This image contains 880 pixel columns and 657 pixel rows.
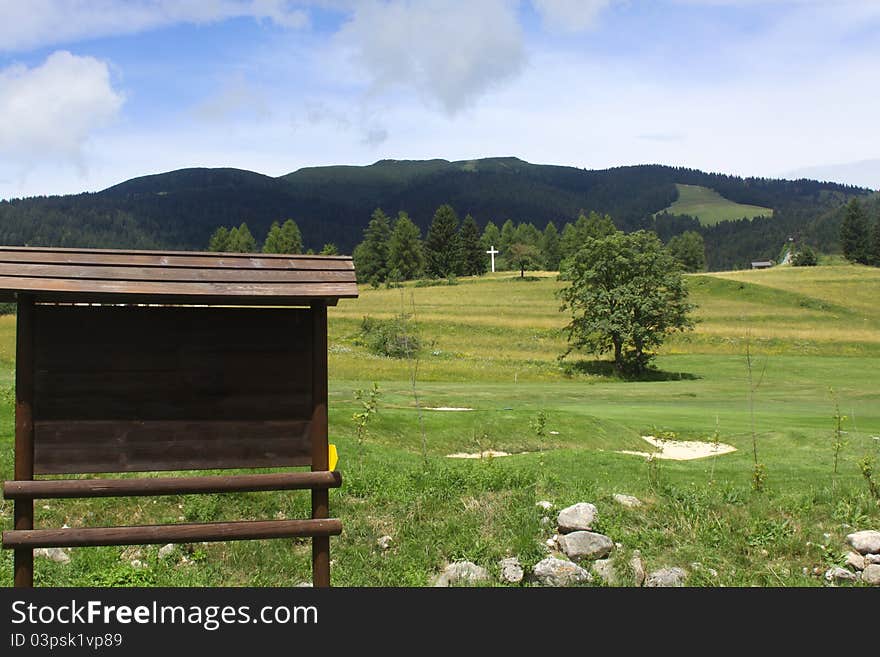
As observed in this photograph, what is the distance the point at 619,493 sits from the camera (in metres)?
10.5

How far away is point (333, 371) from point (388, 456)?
26.2m

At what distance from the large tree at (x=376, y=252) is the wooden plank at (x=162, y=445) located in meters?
104

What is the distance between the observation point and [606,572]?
8.12m

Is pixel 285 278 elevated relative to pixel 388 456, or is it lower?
elevated

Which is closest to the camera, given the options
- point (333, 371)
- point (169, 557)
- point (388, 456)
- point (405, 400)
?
point (169, 557)

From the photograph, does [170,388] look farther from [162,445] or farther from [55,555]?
[55,555]

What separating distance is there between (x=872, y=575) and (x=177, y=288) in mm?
7228

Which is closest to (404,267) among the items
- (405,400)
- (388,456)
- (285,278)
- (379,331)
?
(379,331)

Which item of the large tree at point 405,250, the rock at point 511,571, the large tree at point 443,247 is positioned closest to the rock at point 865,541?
the rock at point 511,571

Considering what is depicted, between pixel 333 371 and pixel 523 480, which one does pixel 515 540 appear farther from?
pixel 333 371

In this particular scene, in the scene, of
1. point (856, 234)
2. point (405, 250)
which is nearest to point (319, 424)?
point (405, 250)

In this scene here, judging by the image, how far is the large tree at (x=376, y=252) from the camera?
11150 cm

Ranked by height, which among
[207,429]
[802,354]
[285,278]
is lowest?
[802,354]

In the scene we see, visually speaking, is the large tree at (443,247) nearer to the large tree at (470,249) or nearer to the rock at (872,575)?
the large tree at (470,249)
